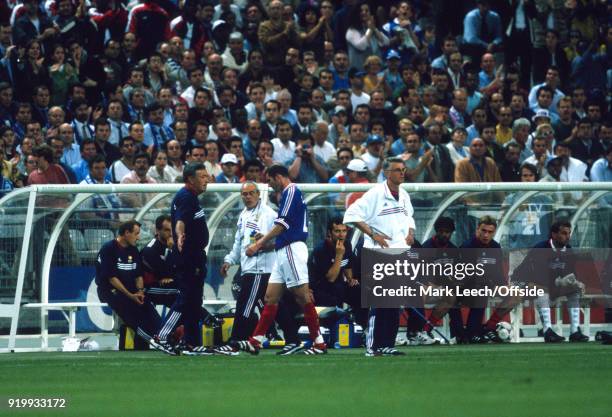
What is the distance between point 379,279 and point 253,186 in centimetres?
200

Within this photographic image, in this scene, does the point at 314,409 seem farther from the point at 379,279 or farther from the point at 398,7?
the point at 398,7

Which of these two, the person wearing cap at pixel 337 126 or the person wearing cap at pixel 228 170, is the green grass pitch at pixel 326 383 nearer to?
the person wearing cap at pixel 228 170

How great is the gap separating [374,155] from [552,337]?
422cm

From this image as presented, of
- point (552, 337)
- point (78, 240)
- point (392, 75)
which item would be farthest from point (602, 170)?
point (78, 240)

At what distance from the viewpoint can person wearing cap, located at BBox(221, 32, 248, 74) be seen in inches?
952

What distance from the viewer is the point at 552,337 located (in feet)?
61.1

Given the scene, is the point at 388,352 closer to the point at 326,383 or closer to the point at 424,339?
the point at 424,339

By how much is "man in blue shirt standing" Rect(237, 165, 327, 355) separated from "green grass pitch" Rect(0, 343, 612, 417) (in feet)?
1.09

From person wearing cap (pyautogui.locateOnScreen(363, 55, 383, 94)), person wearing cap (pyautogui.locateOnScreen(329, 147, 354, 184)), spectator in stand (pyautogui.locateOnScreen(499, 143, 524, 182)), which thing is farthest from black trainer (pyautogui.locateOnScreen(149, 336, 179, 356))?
person wearing cap (pyautogui.locateOnScreen(363, 55, 383, 94))

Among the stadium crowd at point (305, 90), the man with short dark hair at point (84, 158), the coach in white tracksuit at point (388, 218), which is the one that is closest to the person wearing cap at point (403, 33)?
the stadium crowd at point (305, 90)

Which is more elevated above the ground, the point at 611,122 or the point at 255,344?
the point at 611,122

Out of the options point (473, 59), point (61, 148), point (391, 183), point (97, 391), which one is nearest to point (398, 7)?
point (473, 59)

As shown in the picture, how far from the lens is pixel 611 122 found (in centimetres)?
2522

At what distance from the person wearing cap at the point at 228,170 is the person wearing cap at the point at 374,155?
210 cm
